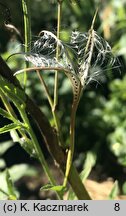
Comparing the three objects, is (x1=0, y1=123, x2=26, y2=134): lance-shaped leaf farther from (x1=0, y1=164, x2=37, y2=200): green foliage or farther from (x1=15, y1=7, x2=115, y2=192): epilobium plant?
(x1=0, y1=164, x2=37, y2=200): green foliage

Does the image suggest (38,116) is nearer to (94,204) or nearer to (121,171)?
(94,204)

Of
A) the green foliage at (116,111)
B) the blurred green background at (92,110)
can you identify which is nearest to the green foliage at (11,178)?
the green foliage at (116,111)

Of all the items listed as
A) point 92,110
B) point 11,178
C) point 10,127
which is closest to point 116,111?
point 92,110

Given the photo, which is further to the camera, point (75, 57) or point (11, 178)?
point (11, 178)

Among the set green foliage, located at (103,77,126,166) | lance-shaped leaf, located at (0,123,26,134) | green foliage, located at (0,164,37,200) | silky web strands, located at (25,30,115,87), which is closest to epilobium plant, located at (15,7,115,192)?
silky web strands, located at (25,30,115,87)

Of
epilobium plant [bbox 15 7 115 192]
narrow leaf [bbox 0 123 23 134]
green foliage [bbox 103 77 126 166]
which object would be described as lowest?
narrow leaf [bbox 0 123 23 134]

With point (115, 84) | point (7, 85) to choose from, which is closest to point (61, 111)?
point (115, 84)

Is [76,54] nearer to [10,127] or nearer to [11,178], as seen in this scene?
[10,127]

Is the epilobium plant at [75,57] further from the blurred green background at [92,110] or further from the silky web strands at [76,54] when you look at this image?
the blurred green background at [92,110]

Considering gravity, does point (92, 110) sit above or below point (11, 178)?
above

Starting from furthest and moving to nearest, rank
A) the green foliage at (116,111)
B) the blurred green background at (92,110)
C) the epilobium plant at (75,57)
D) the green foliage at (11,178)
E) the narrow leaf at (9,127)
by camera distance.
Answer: the blurred green background at (92,110) < the green foliage at (116,111) < the green foliage at (11,178) < the narrow leaf at (9,127) < the epilobium plant at (75,57)

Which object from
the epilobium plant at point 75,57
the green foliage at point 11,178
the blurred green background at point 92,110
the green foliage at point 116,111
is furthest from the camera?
the blurred green background at point 92,110
